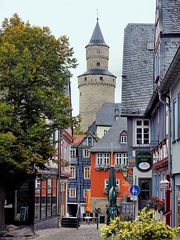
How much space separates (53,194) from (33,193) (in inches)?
254

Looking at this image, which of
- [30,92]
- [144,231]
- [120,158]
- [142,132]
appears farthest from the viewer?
[120,158]

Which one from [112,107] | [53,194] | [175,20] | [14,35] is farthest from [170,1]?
[112,107]

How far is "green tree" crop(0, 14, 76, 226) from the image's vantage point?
24.7 m

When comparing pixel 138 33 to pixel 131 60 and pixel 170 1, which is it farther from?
pixel 170 1

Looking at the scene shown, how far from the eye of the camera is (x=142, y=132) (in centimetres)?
3141

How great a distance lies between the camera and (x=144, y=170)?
79.5 feet

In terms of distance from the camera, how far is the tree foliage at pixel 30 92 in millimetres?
24734

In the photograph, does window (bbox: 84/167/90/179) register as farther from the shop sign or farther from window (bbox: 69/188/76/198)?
the shop sign

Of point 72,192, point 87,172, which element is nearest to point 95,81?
point 87,172

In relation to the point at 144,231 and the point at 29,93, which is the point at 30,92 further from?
the point at 144,231

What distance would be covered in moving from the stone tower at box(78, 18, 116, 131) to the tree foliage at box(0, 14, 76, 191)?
100907 millimetres

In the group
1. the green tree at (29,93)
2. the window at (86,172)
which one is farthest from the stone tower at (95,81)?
the green tree at (29,93)

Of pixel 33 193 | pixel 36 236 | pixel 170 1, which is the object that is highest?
pixel 170 1

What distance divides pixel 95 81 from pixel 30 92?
108775mm
